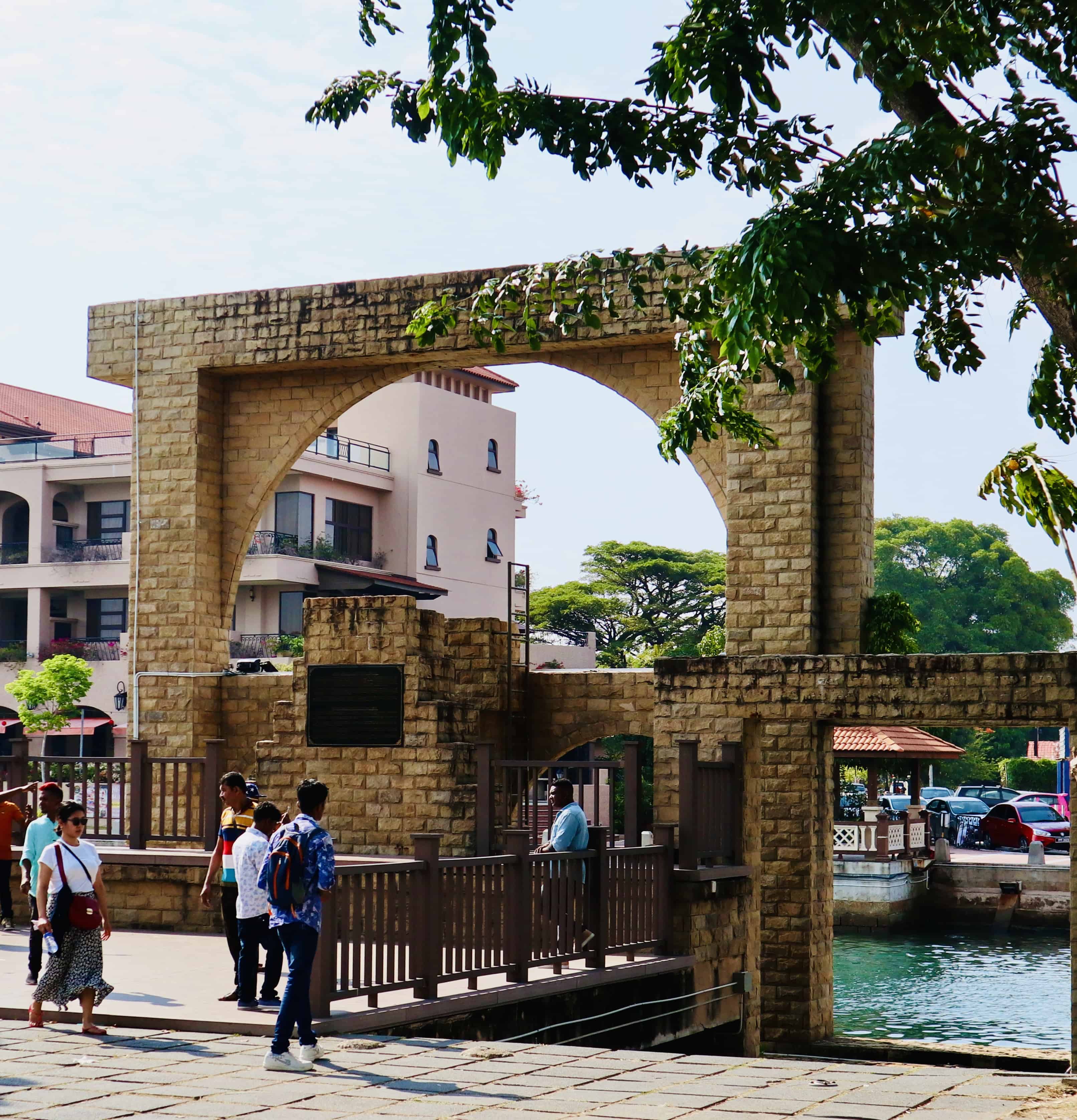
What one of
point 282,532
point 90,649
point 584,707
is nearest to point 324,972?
point 584,707

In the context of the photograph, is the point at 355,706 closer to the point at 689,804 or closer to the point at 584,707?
the point at 584,707

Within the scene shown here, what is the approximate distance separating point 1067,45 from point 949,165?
1.36 meters

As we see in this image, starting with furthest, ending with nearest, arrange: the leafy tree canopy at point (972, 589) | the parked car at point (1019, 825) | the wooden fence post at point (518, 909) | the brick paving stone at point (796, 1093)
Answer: the leafy tree canopy at point (972, 589)
the parked car at point (1019, 825)
the wooden fence post at point (518, 909)
the brick paving stone at point (796, 1093)

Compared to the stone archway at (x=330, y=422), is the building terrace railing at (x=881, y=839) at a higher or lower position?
lower

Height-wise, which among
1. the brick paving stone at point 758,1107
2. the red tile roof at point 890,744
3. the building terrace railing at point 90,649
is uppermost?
the building terrace railing at point 90,649

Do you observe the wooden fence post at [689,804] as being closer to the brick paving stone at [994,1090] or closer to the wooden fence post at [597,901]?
the wooden fence post at [597,901]

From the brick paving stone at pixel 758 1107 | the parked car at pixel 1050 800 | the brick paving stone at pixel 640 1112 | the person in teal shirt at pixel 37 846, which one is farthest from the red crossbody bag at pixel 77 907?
the parked car at pixel 1050 800

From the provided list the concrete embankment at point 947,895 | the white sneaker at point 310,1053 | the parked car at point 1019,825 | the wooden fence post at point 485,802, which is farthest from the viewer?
the parked car at point 1019,825

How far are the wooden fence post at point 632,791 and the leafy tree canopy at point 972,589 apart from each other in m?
52.6

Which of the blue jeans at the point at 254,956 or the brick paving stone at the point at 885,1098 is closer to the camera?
the brick paving stone at the point at 885,1098

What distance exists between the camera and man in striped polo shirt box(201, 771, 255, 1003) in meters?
10.4

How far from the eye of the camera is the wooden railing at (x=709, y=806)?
1323 centimetres

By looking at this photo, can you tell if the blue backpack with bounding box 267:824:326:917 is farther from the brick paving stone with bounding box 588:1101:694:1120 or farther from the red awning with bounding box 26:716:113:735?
the red awning with bounding box 26:716:113:735

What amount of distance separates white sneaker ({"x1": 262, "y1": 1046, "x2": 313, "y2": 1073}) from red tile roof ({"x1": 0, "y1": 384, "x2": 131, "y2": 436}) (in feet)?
124
